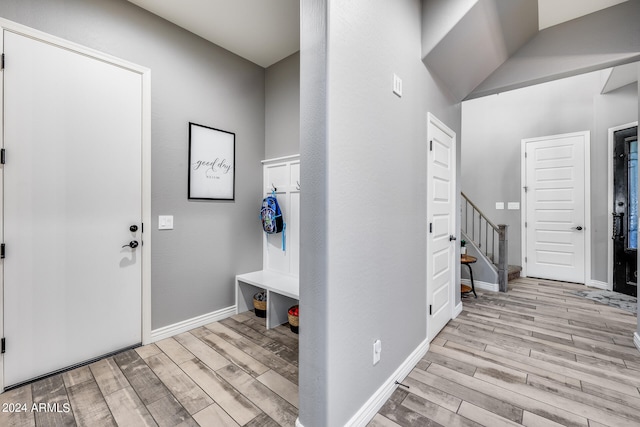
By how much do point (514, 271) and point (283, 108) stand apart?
4.25 m

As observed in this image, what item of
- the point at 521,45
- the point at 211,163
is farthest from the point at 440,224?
the point at 211,163

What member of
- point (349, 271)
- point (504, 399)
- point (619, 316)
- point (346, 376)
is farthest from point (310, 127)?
point (619, 316)

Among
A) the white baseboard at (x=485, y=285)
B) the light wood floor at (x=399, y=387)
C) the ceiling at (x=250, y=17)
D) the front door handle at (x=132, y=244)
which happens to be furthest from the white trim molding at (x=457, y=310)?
the front door handle at (x=132, y=244)

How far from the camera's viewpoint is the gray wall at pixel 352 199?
127 cm

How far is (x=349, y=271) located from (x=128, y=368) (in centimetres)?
181

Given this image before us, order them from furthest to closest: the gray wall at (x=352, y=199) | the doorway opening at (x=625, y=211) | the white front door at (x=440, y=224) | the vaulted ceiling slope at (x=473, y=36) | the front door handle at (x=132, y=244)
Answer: the doorway opening at (x=625, y=211), the white front door at (x=440, y=224), the front door handle at (x=132, y=244), the vaulted ceiling slope at (x=473, y=36), the gray wall at (x=352, y=199)

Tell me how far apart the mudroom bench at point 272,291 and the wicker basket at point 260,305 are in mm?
107

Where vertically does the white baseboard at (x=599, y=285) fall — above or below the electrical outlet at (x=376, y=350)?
below

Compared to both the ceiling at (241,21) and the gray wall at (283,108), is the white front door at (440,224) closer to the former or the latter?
the gray wall at (283,108)

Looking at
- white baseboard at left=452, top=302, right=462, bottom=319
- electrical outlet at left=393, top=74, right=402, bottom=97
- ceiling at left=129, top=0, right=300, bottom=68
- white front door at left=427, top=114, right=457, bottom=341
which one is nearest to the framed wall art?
ceiling at left=129, top=0, right=300, bottom=68

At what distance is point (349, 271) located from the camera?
1.40 m

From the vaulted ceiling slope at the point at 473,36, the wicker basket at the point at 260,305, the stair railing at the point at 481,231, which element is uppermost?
the vaulted ceiling slope at the point at 473,36

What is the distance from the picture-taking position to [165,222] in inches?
95.0

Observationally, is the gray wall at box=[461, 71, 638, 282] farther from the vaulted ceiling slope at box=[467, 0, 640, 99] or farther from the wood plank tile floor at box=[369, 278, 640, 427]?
the vaulted ceiling slope at box=[467, 0, 640, 99]
